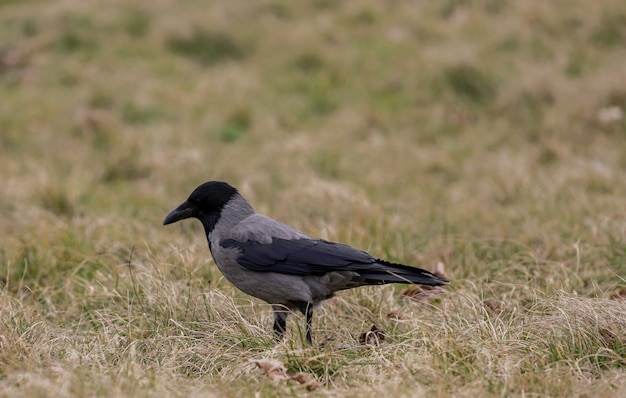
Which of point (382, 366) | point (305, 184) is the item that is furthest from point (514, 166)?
point (382, 366)

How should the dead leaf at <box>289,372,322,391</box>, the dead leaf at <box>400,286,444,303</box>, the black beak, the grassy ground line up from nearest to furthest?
the dead leaf at <box>289,372,322,391</box> < the grassy ground < the black beak < the dead leaf at <box>400,286,444,303</box>

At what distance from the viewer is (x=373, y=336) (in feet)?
13.4

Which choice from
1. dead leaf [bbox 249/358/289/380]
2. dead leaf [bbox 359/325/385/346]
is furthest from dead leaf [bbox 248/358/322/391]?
dead leaf [bbox 359/325/385/346]

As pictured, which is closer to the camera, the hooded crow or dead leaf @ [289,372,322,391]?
dead leaf @ [289,372,322,391]

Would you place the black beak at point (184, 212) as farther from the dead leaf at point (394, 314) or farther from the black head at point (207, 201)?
the dead leaf at point (394, 314)

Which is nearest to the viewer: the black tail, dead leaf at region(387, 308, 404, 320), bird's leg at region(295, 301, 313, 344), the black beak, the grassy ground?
the grassy ground

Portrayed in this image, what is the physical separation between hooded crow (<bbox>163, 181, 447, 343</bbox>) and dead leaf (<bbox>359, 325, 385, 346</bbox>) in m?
0.25

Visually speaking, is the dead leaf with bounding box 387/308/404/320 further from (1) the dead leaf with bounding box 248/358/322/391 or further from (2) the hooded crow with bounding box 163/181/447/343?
(1) the dead leaf with bounding box 248/358/322/391

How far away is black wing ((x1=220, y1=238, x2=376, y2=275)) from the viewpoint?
3.99m

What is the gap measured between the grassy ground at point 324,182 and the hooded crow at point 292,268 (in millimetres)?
196

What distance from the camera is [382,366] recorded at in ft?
11.6

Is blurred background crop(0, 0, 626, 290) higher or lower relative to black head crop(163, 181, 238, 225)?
lower

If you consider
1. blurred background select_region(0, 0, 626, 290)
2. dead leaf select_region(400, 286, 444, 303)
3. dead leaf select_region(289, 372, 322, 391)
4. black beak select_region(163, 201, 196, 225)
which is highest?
black beak select_region(163, 201, 196, 225)

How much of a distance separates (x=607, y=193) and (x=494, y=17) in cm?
544
